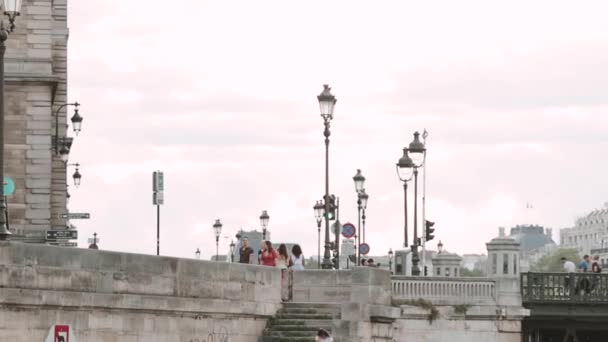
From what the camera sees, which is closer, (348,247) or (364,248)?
(364,248)

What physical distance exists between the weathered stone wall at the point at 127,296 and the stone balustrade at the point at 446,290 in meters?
5.54

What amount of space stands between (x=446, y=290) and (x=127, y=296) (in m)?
14.3

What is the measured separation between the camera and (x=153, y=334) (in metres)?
40.2

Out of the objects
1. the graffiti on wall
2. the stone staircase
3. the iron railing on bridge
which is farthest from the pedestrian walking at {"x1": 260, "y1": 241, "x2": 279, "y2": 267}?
the iron railing on bridge

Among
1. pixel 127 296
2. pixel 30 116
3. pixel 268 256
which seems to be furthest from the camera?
pixel 30 116

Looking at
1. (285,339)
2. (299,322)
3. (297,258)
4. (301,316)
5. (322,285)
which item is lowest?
(285,339)

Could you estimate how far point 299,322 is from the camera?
46.0m

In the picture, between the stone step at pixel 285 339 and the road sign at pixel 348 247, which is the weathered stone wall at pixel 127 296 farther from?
the road sign at pixel 348 247

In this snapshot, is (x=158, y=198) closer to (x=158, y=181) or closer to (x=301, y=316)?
(x=158, y=181)

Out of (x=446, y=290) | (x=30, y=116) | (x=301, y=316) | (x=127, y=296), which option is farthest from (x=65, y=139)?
(x=127, y=296)

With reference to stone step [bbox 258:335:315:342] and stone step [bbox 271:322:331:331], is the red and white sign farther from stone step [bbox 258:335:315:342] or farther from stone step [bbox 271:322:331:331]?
stone step [bbox 271:322:331:331]

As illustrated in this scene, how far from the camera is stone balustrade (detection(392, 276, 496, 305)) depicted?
5088 centimetres

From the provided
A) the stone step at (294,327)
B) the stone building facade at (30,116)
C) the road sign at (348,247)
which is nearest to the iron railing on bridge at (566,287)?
the stone step at (294,327)

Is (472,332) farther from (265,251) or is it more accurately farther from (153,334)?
(153,334)
